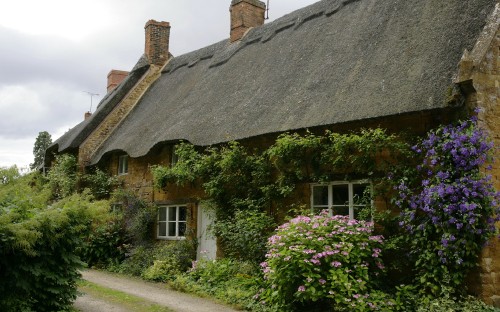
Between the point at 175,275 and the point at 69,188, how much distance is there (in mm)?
7352

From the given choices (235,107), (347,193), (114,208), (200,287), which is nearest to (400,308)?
(347,193)

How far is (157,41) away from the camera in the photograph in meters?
20.4

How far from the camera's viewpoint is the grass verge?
8594 millimetres

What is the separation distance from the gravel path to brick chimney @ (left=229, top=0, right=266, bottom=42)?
964 centimetres

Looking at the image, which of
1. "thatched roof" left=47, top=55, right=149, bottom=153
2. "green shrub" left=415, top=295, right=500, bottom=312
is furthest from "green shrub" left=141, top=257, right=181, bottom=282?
"thatched roof" left=47, top=55, right=149, bottom=153

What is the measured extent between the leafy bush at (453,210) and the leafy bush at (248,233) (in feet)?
10.9

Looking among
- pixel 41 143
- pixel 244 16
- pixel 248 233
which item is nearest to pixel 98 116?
pixel 244 16

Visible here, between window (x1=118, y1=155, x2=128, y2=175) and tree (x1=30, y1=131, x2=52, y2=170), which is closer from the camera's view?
window (x1=118, y1=155, x2=128, y2=175)

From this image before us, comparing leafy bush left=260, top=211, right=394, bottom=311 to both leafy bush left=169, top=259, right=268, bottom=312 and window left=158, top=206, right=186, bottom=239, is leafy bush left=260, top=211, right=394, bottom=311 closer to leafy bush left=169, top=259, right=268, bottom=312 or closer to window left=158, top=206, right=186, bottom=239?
leafy bush left=169, top=259, right=268, bottom=312

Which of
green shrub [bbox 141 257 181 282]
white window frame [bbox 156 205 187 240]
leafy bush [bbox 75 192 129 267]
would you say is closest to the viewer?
green shrub [bbox 141 257 181 282]

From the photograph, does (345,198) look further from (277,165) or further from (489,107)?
(489,107)

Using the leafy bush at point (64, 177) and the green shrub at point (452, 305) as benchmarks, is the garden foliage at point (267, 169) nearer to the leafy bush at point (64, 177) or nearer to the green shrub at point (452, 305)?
the green shrub at point (452, 305)

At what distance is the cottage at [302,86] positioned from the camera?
26.8ft

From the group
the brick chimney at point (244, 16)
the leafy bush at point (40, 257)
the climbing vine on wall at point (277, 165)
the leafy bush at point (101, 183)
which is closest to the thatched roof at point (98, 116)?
the leafy bush at point (101, 183)
